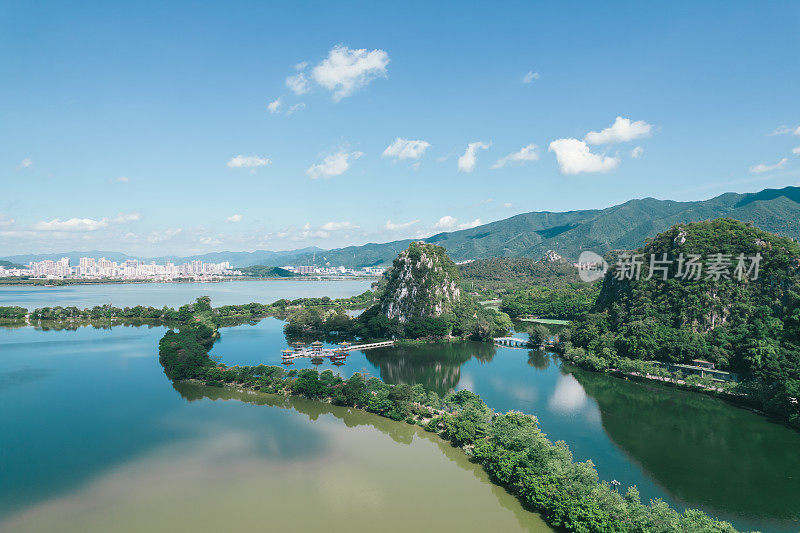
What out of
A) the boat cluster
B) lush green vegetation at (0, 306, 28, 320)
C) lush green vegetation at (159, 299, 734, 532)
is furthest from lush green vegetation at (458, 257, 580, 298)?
lush green vegetation at (0, 306, 28, 320)

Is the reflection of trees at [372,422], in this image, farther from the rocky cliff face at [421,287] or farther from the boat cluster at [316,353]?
the rocky cliff face at [421,287]

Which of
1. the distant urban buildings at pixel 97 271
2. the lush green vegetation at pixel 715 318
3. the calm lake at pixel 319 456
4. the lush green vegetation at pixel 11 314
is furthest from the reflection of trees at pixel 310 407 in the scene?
the distant urban buildings at pixel 97 271

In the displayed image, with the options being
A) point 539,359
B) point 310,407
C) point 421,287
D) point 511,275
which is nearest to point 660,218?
point 511,275

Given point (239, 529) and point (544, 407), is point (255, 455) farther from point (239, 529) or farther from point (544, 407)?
point (544, 407)

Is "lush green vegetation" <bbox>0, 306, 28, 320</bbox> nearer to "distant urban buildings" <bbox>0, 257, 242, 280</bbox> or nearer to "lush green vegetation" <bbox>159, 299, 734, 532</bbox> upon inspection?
"lush green vegetation" <bbox>159, 299, 734, 532</bbox>

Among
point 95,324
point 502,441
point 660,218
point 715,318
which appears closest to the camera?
point 502,441

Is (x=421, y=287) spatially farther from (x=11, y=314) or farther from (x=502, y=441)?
(x=11, y=314)
